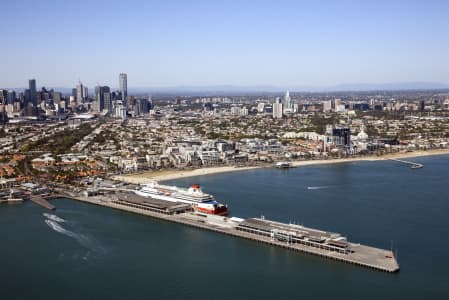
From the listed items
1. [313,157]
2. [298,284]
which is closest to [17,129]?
[313,157]

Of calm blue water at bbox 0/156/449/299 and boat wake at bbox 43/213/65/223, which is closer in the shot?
calm blue water at bbox 0/156/449/299

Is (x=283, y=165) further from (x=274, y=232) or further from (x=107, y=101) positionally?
(x=107, y=101)

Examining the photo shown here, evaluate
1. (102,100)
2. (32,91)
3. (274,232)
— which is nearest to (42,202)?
(274,232)

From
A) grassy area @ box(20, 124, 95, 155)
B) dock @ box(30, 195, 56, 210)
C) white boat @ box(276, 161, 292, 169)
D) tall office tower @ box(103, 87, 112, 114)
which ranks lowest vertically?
dock @ box(30, 195, 56, 210)

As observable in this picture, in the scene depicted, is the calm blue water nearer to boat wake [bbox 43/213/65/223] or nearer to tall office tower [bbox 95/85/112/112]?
boat wake [bbox 43/213/65/223]

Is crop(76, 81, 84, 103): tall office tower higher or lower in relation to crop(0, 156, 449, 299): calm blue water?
higher

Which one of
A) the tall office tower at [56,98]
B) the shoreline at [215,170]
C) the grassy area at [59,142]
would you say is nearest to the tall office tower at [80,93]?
the tall office tower at [56,98]

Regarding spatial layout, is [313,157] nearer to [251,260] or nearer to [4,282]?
[251,260]

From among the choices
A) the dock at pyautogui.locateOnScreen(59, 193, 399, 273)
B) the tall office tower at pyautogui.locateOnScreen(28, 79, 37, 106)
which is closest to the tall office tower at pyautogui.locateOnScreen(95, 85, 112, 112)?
the tall office tower at pyautogui.locateOnScreen(28, 79, 37, 106)
